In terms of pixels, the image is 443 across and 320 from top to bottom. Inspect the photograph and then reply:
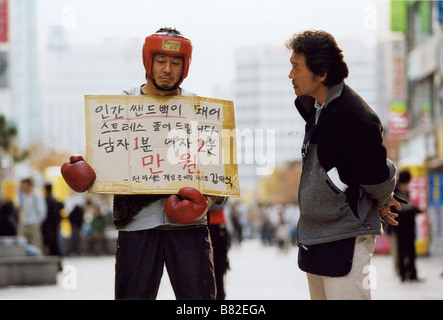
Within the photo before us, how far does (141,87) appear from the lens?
14.5 feet

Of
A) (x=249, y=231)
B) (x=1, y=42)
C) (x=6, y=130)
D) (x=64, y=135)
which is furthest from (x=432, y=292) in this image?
(x=64, y=135)

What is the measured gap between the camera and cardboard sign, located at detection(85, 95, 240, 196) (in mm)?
4254

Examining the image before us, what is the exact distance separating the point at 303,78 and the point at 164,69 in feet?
2.29

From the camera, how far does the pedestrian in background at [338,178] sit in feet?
12.2

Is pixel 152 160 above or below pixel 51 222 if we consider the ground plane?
above

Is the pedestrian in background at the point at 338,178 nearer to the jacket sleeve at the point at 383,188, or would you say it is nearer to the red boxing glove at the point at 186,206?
the jacket sleeve at the point at 383,188

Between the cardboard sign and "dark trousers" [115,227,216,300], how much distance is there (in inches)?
11.6

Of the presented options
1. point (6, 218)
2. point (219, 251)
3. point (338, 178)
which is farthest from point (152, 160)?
point (6, 218)

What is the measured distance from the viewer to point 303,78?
3930mm

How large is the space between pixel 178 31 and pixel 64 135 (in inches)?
5139

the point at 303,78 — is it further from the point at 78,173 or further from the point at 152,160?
the point at 78,173

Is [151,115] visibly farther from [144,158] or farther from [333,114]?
[333,114]

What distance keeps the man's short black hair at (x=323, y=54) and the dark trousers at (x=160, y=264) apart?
1.00m

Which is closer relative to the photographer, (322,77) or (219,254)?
(322,77)
